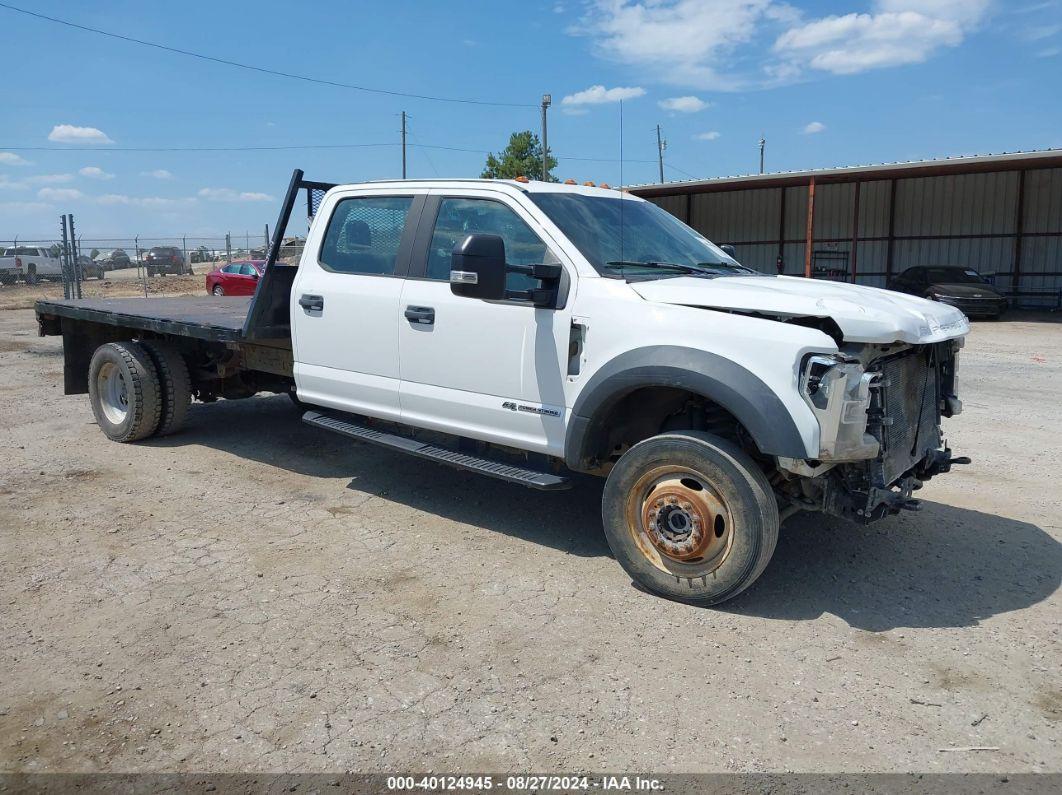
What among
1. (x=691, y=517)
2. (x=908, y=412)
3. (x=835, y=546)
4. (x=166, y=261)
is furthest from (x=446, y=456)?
(x=166, y=261)

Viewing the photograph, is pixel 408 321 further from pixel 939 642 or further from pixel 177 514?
pixel 939 642

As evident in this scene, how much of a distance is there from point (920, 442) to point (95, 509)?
506 cm

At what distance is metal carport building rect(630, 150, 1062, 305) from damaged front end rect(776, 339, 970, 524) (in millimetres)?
18223

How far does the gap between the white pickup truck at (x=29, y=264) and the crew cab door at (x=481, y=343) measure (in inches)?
1345

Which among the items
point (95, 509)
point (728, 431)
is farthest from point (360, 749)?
point (95, 509)

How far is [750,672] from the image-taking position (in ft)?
11.7

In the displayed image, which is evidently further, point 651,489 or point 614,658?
point 651,489

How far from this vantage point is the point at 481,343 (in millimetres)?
4852

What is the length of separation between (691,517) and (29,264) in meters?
37.5

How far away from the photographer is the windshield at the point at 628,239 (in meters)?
4.69

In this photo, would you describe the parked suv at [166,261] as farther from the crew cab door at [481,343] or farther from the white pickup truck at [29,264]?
the crew cab door at [481,343]

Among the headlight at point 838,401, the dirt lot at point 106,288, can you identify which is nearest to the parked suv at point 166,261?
the dirt lot at point 106,288

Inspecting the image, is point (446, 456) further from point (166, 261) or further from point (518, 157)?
point (518, 157)

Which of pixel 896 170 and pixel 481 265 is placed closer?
pixel 481 265
